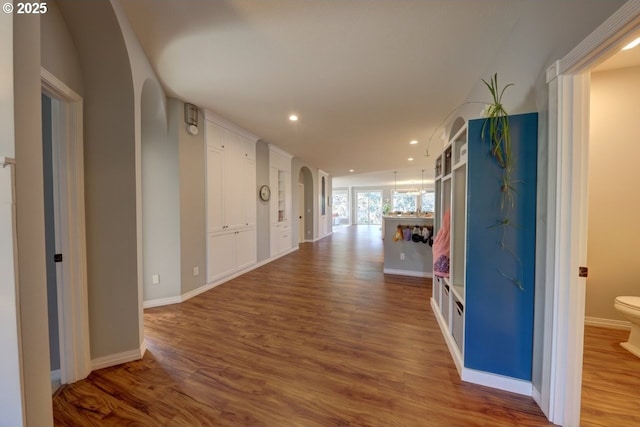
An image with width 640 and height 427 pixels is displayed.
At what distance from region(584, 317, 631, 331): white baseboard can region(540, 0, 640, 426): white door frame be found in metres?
1.74

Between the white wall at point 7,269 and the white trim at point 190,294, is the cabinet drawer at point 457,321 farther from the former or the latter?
the white trim at point 190,294

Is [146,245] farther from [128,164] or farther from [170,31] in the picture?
[170,31]

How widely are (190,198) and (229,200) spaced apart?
0.79m

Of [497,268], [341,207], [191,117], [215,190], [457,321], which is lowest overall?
[457,321]

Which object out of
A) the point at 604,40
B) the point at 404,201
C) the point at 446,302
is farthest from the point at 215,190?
the point at 404,201

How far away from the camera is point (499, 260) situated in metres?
1.57

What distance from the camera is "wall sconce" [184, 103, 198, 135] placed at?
10.1ft

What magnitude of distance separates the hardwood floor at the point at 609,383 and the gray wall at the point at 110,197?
3.19 m

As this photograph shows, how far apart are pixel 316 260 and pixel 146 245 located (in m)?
3.34

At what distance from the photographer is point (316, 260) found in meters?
5.46

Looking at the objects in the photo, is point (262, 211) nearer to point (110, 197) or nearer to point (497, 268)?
point (110, 197)

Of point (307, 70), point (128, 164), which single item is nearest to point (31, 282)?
point (128, 164)

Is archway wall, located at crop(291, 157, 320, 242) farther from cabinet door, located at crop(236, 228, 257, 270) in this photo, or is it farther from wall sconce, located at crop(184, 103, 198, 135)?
wall sconce, located at crop(184, 103, 198, 135)

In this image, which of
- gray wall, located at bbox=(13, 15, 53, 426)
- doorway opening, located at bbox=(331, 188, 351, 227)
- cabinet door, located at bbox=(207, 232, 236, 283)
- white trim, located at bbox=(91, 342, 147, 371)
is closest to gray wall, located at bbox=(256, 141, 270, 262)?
cabinet door, located at bbox=(207, 232, 236, 283)
